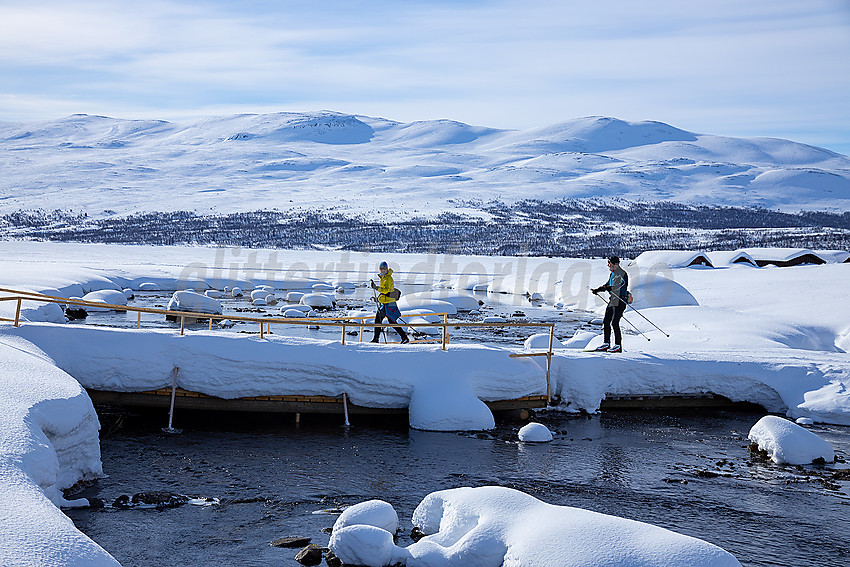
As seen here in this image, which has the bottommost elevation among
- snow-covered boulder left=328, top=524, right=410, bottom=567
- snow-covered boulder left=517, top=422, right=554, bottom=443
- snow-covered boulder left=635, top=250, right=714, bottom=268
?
snow-covered boulder left=328, top=524, right=410, bottom=567

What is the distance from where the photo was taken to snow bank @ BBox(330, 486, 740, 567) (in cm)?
725

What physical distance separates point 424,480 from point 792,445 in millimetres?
5825

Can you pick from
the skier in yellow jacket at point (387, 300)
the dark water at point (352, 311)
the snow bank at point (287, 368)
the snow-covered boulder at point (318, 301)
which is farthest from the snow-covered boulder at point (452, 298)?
the snow bank at point (287, 368)

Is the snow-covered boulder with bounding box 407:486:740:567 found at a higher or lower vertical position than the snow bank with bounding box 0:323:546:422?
lower

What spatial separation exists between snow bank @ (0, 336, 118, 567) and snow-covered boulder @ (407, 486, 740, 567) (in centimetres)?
354

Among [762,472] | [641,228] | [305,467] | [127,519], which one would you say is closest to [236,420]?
[305,467]

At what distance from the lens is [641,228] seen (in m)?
136

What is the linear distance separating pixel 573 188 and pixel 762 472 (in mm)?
185887

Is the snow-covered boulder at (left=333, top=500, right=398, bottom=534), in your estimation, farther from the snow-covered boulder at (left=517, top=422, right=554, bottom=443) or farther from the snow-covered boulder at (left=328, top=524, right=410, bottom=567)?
the snow-covered boulder at (left=517, top=422, right=554, bottom=443)

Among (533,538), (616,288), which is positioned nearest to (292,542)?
(533,538)

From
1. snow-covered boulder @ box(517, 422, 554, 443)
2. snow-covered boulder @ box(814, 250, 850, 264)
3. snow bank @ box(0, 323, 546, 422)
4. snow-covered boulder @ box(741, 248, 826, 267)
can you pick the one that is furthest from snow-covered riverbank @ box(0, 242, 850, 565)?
snow-covered boulder @ box(814, 250, 850, 264)

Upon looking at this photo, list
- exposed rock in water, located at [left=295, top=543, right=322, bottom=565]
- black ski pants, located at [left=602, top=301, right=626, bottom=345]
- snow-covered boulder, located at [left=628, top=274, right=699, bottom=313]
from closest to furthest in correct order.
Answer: exposed rock in water, located at [left=295, top=543, right=322, bottom=565], black ski pants, located at [left=602, top=301, right=626, bottom=345], snow-covered boulder, located at [left=628, top=274, right=699, bottom=313]

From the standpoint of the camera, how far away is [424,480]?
11141mm

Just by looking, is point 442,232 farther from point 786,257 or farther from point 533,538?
point 533,538
